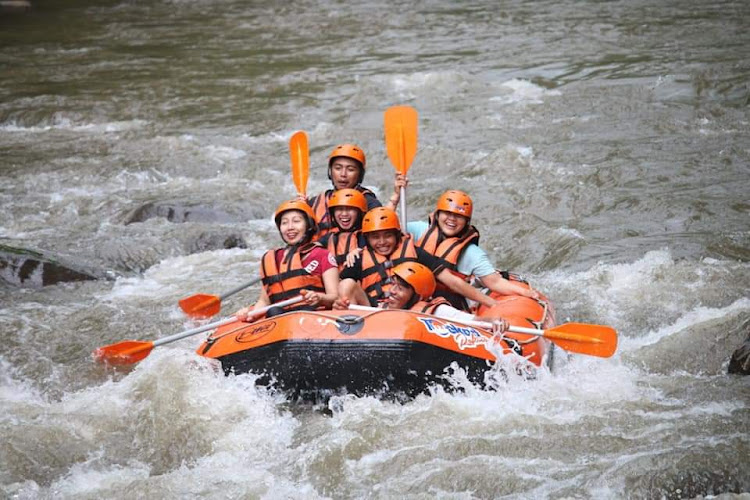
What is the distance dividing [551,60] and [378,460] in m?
10.3

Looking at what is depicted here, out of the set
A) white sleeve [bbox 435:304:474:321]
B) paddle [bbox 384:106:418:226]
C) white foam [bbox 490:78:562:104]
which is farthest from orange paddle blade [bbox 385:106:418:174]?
white foam [bbox 490:78:562:104]

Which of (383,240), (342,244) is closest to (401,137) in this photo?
(342,244)

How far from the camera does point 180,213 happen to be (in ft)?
30.0

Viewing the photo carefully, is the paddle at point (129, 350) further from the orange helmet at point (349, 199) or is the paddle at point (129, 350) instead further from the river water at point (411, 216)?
the orange helmet at point (349, 199)

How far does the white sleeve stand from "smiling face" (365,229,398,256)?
49 cm

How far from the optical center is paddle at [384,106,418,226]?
7773mm

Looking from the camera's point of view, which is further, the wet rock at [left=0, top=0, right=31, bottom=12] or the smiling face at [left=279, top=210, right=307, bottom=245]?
the wet rock at [left=0, top=0, right=31, bottom=12]

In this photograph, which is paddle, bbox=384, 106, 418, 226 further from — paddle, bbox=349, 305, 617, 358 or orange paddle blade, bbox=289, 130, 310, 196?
paddle, bbox=349, 305, 617, 358

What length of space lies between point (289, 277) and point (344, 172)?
107 centimetres

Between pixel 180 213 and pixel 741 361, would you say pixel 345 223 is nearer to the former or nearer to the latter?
pixel 741 361

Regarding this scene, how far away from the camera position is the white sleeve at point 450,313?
5.76m

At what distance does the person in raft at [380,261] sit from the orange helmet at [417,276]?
0.42 feet

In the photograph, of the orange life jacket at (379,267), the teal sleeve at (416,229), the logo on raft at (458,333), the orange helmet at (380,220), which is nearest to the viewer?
the logo on raft at (458,333)

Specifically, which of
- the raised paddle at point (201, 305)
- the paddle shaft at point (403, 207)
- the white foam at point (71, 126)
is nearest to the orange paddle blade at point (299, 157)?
the paddle shaft at point (403, 207)
